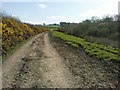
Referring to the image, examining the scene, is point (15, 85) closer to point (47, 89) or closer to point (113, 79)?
point (47, 89)

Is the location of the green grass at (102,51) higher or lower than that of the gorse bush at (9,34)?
lower

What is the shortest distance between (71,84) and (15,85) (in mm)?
2610

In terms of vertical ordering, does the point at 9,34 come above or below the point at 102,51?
above

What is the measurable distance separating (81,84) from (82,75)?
0.96m

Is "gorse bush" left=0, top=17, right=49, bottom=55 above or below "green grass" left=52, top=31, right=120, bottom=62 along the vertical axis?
above

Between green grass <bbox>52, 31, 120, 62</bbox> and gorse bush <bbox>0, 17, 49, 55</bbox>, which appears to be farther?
gorse bush <bbox>0, 17, 49, 55</bbox>

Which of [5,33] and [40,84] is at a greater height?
[5,33]

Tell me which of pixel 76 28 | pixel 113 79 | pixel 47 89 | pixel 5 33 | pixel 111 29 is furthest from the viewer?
pixel 76 28

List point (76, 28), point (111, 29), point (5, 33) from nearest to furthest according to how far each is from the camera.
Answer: point (5, 33), point (111, 29), point (76, 28)

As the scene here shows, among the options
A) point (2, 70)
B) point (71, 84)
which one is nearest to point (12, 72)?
point (2, 70)

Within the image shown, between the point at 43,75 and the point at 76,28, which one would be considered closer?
the point at 43,75

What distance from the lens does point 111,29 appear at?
23891mm

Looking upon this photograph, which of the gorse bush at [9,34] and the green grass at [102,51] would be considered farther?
the gorse bush at [9,34]

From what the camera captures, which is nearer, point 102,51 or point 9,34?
point 102,51
